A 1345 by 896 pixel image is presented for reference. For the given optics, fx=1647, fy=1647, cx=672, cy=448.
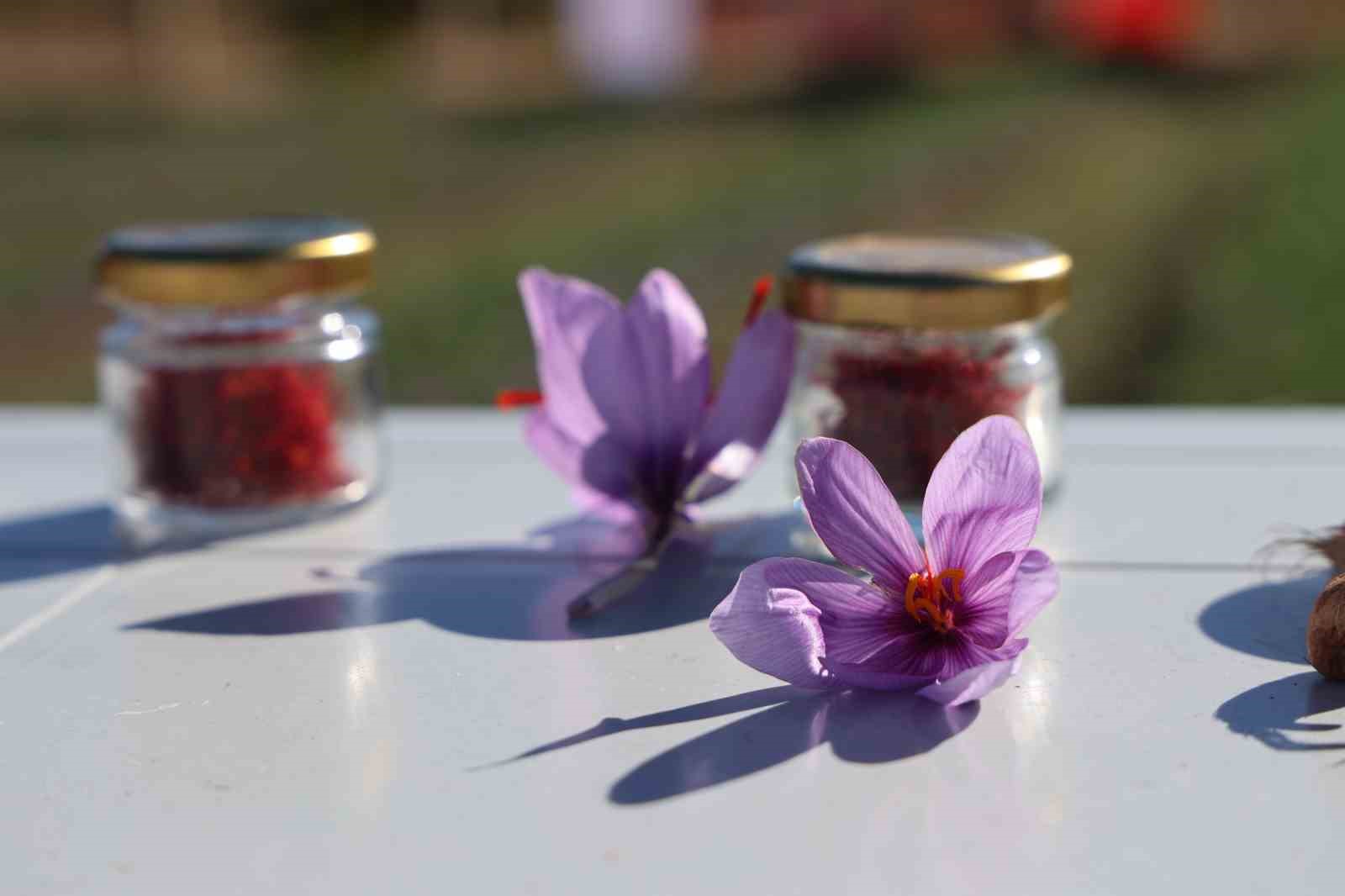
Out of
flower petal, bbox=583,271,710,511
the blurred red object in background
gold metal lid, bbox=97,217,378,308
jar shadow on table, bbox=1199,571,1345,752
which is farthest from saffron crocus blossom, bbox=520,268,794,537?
the blurred red object in background

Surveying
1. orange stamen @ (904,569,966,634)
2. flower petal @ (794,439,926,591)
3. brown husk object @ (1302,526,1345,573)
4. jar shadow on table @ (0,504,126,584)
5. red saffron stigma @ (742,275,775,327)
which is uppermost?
red saffron stigma @ (742,275,775,327)

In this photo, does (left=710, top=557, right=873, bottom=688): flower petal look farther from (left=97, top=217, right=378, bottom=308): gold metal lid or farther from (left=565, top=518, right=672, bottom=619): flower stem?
(left=97, top=217, right=378, bottom=308): gold metal lid

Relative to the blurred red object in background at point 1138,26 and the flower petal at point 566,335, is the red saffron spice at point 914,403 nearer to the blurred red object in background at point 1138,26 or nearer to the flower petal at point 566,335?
the flower petal at point 566,335

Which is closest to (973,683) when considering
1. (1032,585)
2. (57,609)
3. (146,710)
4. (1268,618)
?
(1032,585)

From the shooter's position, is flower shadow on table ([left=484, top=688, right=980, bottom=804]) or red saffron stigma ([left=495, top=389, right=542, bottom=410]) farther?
red saffron stigma ([left=495, top=389, right=542, bottom=410])

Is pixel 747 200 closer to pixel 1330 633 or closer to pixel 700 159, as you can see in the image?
pixel 700 159

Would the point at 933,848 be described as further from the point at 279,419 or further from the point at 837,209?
the point at 837,209

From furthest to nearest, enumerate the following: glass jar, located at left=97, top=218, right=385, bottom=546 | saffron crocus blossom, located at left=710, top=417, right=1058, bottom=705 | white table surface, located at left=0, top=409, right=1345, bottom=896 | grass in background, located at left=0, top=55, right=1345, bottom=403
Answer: grass in background, located at left=0, top=55, right=1345, bottom=403 → glass jar, located at left=97, top=218, right=385, bottom=546 → saffron crocus blossom, located at left=710, top=417, right=1058, bottom=705 → white table surface, located at left=0, top=409, right=1345, bottom=896
